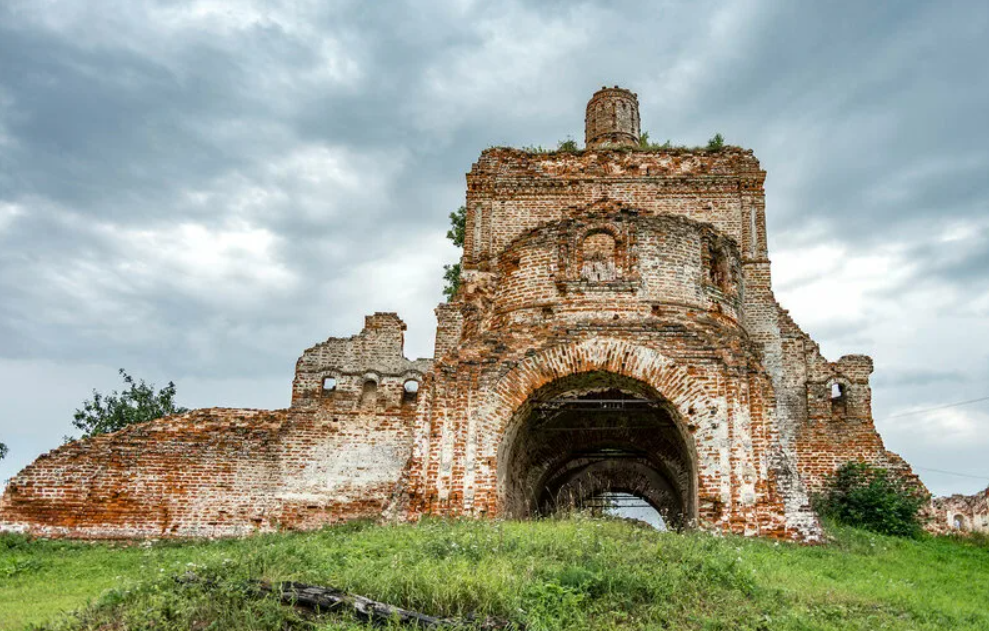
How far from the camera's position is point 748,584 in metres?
6.38

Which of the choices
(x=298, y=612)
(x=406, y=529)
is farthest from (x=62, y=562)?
(x=298, y=612)

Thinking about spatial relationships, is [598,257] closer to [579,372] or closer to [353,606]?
[579,372]

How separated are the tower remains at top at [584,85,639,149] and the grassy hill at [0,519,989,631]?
473 inches

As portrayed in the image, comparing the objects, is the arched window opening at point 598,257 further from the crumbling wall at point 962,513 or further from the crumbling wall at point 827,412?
the crumbling wall at point 962,513

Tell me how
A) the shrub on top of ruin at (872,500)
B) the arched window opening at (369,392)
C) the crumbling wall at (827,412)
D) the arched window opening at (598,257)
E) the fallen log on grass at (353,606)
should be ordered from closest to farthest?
1. the fallen log on grass at (353,606)
2. the arched window opening at (598,257)
3. the shrub on top of ruin at (872,500)
4. the crumbling wall at (827,412)
5. the arched window opening at (369,392)

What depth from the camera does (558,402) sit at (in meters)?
11.1

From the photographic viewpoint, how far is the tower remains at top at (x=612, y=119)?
19.0 m

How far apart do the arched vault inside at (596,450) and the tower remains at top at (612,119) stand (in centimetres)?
791

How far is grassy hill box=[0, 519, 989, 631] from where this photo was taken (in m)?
5.35

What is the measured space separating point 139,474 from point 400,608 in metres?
9.83

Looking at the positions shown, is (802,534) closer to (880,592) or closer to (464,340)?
(880,592)

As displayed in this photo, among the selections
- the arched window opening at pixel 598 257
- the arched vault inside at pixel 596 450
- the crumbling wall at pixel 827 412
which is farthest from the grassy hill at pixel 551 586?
the crumbling wall at pixel 827 412

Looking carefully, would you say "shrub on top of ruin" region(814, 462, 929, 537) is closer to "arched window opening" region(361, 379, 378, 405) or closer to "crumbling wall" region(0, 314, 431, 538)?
"crumbling wall" region(0, 314, 431, 538)

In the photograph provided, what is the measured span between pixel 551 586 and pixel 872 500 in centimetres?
891
